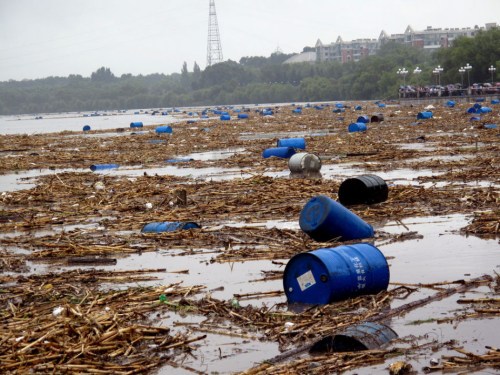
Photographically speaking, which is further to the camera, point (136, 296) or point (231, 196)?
point (231, 196)

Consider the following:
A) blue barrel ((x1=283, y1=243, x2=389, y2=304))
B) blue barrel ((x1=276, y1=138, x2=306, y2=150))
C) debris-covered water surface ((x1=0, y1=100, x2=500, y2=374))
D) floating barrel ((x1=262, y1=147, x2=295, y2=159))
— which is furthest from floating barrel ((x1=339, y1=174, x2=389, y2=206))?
blue barrel ((x1=276, y1=138, x2=306, y2=150))

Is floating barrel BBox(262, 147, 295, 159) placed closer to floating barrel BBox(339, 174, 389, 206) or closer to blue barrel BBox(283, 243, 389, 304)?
floating barrel BBox(339, 174, 389, 206)

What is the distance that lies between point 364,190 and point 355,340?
790cm

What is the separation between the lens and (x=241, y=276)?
985cm

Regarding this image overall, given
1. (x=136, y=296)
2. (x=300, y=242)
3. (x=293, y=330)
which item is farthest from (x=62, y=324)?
(x=300, y=242)

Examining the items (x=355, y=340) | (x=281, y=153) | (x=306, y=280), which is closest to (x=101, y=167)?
(x=281, y=153)

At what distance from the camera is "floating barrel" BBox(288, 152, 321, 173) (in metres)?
19.7

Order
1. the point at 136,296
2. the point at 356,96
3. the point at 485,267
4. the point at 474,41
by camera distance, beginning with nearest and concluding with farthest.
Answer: the point at 136,296 → the point at 485,267 → the point at 474,41 → the point at 356,96

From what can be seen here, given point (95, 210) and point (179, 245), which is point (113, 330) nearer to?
point (179, 245)

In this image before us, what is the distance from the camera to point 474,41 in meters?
118

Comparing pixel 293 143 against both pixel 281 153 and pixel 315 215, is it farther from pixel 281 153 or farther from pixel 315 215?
pixel 315 215

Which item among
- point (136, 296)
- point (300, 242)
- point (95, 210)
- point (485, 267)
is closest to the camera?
point (136, 296)

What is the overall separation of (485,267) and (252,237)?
12.3ft

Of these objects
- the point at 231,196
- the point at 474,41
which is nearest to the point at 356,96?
the point at 474,41
